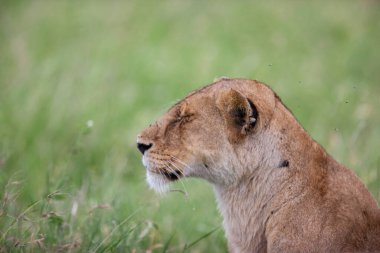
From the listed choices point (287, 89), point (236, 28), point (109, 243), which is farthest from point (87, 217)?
point (236, 28)

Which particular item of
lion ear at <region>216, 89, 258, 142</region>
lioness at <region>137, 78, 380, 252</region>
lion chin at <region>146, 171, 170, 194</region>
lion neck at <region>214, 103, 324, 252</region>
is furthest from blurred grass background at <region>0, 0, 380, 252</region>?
lion ear at <region>216, 89, 258, 142</region>

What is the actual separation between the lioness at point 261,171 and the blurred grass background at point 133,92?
0.56 metres

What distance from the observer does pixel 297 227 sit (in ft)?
13.0

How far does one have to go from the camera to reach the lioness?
3.96 metres

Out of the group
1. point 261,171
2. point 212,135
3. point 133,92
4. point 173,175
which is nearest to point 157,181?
point 173,175

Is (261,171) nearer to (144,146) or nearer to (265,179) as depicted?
Answer: (265,179)

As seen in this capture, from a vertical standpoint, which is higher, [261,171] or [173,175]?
[173,175]

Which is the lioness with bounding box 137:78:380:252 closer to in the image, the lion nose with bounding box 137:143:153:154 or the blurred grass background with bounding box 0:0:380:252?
the lion nose with bounding box 137:143:153:154

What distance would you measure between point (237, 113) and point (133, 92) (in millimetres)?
4826

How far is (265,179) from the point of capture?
163 inches

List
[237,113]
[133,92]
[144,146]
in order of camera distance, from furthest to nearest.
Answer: [133,92] < [144,146] < [237,113]

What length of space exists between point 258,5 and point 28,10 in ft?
11.4

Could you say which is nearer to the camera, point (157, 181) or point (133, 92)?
point (157, 181)

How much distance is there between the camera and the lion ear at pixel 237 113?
4.07m
